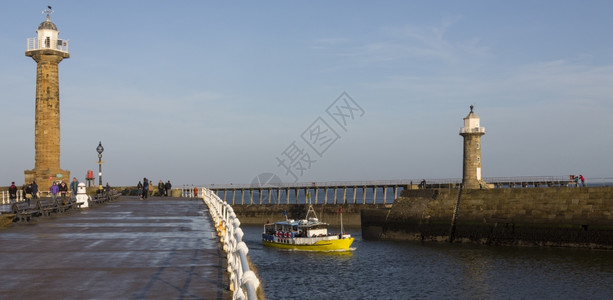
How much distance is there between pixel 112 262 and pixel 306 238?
43183 mm

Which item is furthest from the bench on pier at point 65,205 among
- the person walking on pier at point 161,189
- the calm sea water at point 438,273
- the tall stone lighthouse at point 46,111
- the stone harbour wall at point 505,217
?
the stone harbour wall at point 505,217

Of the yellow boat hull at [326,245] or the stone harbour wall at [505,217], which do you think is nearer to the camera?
the stone harbour wall at [505,217]

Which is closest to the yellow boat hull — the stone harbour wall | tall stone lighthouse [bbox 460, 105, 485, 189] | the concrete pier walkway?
the stone harbour wall

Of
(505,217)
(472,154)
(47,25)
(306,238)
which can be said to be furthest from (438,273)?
(47,25)

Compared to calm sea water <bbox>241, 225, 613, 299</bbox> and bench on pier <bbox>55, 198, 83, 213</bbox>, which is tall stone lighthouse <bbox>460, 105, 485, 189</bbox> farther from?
bench on pier <bbox>55, 198, 83, 213</bbox>

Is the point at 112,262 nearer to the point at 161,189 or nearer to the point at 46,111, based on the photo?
the point at 46,111

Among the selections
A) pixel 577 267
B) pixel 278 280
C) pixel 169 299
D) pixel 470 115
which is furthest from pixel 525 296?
pixel 470 115

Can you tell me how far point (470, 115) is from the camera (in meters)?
66.9

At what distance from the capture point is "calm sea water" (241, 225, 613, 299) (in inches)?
1303

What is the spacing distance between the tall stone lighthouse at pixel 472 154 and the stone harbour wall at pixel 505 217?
7.14 meters

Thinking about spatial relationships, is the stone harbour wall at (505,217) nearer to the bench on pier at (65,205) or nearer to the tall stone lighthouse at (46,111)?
the tall stone lighthouse at (46,111)

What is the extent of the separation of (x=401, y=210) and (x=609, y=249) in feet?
69.2

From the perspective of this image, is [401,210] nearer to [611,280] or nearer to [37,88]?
[611,280]

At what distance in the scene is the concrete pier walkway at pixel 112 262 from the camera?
9.03m
